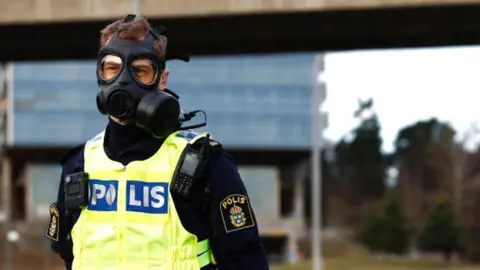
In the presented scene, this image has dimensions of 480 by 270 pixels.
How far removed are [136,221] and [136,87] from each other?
42cm

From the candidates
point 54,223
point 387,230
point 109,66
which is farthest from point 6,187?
point 109,66

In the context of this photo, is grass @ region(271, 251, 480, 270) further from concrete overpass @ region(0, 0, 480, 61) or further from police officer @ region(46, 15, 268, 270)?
police officer @ region(46, 15, 268, 270)

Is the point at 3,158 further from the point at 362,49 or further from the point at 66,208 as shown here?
the point at 66,208

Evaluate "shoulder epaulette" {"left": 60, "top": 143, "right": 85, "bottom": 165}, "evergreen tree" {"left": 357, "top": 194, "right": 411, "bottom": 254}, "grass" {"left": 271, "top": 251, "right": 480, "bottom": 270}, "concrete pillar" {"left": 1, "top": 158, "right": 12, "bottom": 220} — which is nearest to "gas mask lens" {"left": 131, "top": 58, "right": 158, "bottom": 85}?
"shoulder epaulette" {"left": 60, "top": 143, "right": 85, "bottom": 165}

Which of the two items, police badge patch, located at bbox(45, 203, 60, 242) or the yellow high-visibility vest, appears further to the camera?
police badge patch, located at bbox(45, 203, 60, 242)

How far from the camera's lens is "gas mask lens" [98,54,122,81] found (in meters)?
2.46

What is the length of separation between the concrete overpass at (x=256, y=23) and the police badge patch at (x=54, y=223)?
853 centimetres

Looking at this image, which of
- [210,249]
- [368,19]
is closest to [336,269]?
[368,19]

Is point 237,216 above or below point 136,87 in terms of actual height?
below

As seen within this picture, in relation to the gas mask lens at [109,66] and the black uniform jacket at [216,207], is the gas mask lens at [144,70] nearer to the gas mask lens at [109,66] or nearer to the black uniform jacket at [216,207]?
the gas mask lens at [109,66]

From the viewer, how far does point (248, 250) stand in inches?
96.2

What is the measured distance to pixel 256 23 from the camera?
12039 millimetres

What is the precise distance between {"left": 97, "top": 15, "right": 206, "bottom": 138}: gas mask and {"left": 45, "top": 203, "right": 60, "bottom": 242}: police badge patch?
0.44 metres

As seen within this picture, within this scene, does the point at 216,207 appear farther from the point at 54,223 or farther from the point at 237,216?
the point at 54,223
